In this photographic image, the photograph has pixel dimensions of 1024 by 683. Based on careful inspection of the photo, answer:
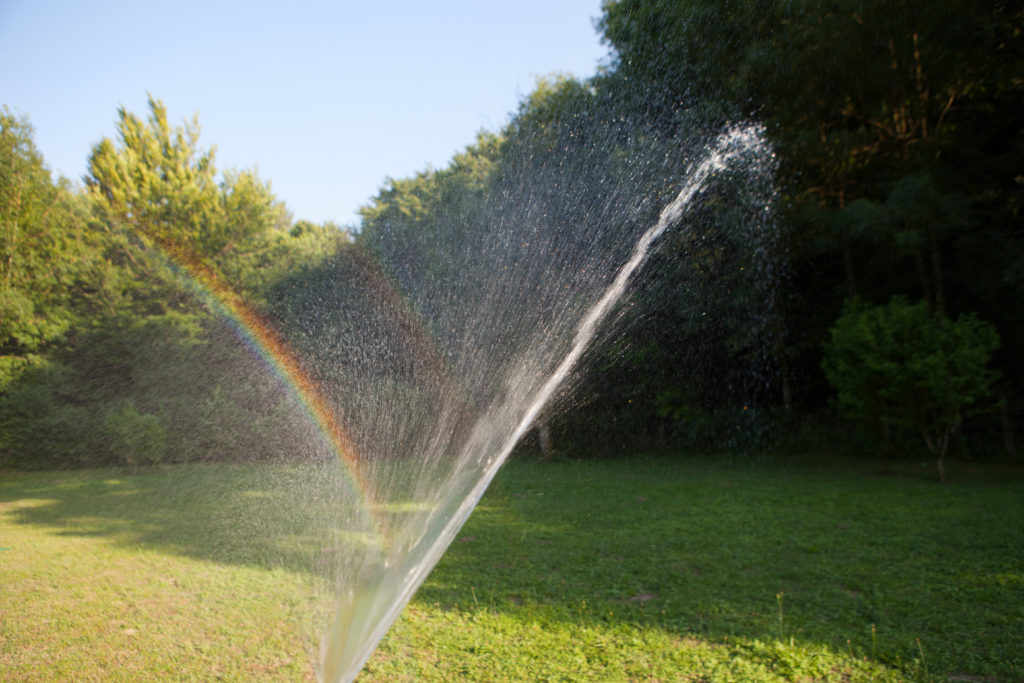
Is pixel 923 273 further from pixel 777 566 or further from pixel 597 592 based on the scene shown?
pixel 597 592

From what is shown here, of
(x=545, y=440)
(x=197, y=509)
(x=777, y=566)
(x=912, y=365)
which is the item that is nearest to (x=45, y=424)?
(x=197, y=509)

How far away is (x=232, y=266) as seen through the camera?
19969 millimetres

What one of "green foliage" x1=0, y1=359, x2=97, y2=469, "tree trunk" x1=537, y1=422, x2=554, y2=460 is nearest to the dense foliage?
"green foliage" x1=0, y1=359, x2=97, y2=469

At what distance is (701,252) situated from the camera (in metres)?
11.0

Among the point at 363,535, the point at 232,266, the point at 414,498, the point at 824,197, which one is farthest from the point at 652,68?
the point at 232,266

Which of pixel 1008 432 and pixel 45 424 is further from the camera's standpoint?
pixel 45 424

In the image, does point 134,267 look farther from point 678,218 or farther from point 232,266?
point 678,218

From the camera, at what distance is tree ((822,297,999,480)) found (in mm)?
8560

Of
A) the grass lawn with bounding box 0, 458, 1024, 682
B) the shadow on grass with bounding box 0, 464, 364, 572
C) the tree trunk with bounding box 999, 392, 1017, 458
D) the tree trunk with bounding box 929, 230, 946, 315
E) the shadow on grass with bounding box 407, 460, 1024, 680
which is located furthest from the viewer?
the tree trunk with bounding box 999, 392, 1017, 458

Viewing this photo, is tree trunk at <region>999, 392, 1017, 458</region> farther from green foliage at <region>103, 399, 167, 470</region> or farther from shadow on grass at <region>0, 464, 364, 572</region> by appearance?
green foliage at <region>103, 399, 167, 470</region>

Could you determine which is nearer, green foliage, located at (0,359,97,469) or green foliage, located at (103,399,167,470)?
green foliage, located at (103,399,167,470)

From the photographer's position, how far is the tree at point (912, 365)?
28.1 ft

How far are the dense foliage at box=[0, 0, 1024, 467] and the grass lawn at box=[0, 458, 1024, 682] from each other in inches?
138

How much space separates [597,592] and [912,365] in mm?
6347
